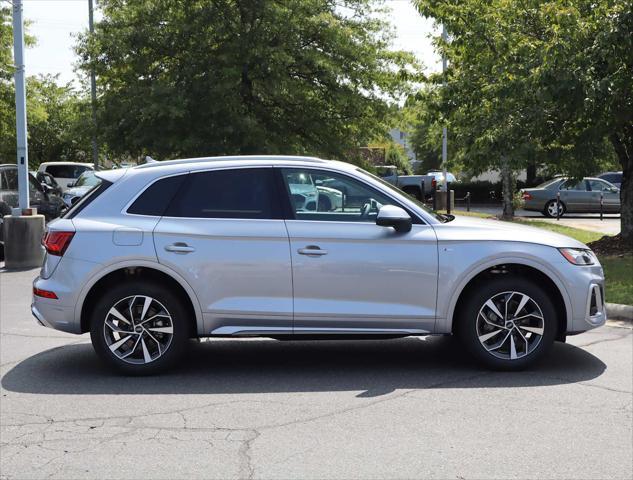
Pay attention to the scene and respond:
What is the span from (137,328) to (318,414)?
175cm

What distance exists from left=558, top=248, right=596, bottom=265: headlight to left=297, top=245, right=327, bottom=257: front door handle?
1945 millimetres

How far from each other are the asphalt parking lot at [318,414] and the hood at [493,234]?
1075 millimetres

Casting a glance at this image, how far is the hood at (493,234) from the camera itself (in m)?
6.38

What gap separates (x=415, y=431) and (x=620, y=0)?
9.58 metres

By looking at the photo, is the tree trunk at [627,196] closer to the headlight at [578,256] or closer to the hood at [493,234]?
the headlight at [578,256]

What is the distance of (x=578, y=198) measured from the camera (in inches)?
1128

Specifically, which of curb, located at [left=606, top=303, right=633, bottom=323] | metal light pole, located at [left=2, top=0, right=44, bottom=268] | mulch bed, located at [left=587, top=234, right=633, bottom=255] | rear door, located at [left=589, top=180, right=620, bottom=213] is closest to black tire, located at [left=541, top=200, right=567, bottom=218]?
rear door, located at [left=589, top=180, right=620, bottom=213]

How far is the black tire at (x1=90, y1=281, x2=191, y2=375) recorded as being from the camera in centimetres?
627

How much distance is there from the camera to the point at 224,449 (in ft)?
15.5

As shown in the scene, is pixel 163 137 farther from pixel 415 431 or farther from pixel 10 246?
pixel 415 431

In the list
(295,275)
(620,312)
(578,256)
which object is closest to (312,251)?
(295,275)

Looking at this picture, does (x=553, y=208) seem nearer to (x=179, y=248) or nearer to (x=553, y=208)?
(x=553, y=208)

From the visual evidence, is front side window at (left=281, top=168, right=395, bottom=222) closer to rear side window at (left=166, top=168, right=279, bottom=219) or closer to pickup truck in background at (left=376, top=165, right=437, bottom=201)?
rear side window at (left=166, top=168, right=279, bottom=219)

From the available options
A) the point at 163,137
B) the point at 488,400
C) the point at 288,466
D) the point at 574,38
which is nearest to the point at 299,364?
the point at 488,400
